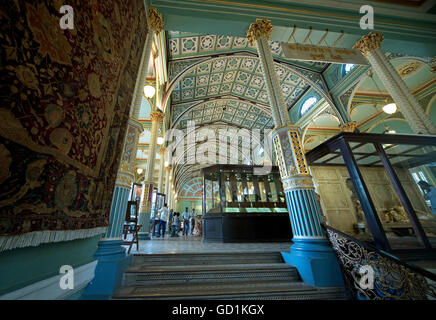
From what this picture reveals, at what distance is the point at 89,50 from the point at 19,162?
1115mm

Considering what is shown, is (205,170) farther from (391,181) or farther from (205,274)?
(391,181)

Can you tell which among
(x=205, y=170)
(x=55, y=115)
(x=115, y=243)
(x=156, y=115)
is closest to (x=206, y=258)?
(x=115, y=243)

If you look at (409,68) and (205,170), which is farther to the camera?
(205,170)

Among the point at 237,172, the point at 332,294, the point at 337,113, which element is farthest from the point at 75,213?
the point at 337,113

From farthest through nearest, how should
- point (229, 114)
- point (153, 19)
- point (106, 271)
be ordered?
1. point (229, 114)
2. point (153, 19)
3. point (106, 271)

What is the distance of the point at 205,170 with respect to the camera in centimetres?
651

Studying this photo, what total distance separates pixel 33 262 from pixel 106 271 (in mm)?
1121

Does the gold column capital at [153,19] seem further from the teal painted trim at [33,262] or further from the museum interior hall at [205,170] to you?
the teal painted trim at [33,262]

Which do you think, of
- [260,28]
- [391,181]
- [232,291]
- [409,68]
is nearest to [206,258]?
[232,291]

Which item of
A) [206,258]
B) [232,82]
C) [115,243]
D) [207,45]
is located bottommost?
[206,258]

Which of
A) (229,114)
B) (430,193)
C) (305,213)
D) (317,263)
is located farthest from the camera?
(229,114)

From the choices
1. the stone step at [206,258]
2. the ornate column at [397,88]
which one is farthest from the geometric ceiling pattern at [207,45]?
the stone step at [206,258]

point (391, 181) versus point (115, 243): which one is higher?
point (391, 181)

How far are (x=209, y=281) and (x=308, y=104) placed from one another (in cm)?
902
